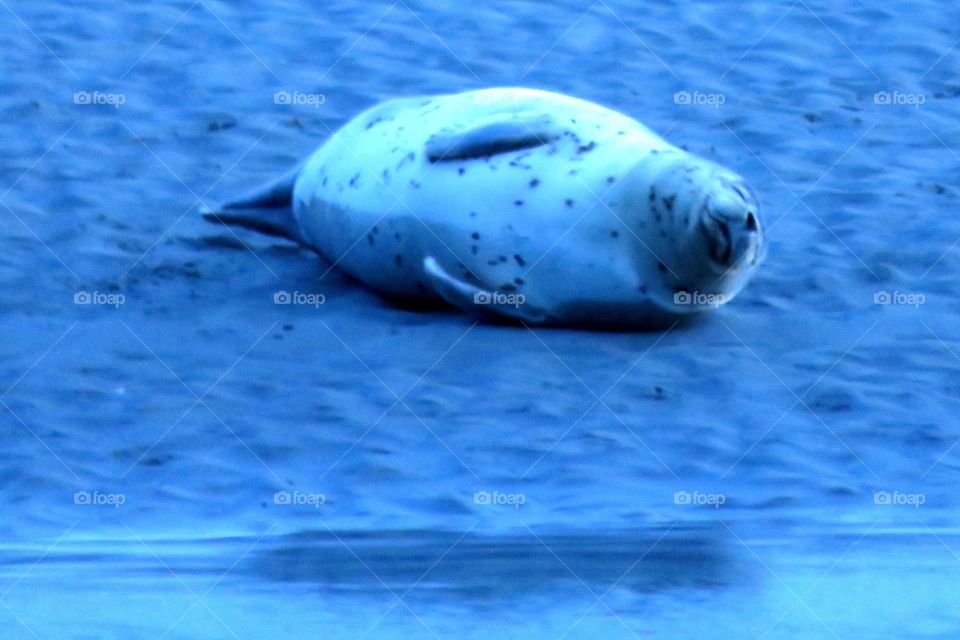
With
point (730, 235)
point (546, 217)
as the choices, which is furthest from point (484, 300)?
point (730, 235)

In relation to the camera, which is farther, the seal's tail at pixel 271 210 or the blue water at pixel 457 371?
the seal's tail at pixel 271 210

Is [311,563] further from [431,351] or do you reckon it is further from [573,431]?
[431,351]

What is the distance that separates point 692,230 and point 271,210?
177 centimetres

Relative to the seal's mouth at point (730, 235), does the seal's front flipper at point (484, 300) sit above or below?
below

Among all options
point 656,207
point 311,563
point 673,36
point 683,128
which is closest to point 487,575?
point 311,563

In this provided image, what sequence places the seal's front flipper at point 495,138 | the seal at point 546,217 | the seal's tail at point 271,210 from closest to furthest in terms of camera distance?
the seal at point 546,217, the seal's front flipper at point 495,138, the seal's tail at point 271,210

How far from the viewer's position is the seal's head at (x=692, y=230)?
6.61 metres

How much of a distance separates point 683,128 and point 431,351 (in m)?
2.63

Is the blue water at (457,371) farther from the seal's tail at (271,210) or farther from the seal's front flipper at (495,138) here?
the seal's front flipper at (495,138)

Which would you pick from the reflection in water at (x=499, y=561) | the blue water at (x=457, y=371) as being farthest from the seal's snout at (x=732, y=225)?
the reflection in water at (x=499, y=561)

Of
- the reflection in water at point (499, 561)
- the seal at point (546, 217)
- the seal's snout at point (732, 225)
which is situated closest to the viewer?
the reflection in water at point (499, 561)

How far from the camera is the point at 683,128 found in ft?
29.3

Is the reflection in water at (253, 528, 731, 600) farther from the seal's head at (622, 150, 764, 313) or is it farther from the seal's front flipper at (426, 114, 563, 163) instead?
the seal's front flipper at (426, 114, 563, 163)

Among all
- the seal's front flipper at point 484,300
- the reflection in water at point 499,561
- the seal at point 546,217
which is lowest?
the seal's front flipper at point 484,300
